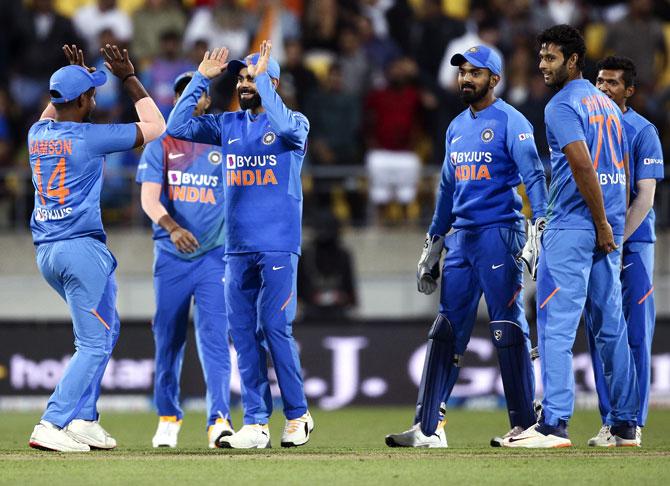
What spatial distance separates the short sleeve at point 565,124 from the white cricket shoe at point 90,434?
3407mm

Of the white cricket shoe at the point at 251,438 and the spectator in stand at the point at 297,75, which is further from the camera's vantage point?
the spectator in stand at the point at 297,75

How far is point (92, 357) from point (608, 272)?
3146 mm

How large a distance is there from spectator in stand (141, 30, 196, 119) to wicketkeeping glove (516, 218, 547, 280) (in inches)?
317

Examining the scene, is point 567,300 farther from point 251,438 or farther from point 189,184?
point 189,184

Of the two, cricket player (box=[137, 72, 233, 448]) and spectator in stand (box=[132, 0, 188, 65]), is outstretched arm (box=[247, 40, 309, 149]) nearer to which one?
cricket player (box=[137, 72, 233, 448])

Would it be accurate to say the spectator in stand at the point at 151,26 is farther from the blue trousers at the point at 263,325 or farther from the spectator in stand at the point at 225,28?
the blue trousers at the point at 263,325

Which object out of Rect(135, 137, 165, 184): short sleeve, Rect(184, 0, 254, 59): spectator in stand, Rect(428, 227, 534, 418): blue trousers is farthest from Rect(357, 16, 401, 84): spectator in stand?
Rect(428, 227, 534, 418): blue trousers

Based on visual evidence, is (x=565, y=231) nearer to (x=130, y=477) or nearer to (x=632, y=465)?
(x=632, y=465)

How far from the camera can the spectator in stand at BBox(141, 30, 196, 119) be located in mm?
15336

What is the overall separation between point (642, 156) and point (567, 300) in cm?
136

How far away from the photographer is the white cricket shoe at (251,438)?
8.32 metres

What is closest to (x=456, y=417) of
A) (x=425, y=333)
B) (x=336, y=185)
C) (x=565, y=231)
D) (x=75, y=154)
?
(x=425, y=333)

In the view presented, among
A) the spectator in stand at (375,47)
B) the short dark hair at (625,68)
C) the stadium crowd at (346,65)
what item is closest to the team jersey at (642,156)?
the short dark hair at (625,68)

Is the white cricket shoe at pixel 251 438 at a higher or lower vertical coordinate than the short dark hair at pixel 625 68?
lower
